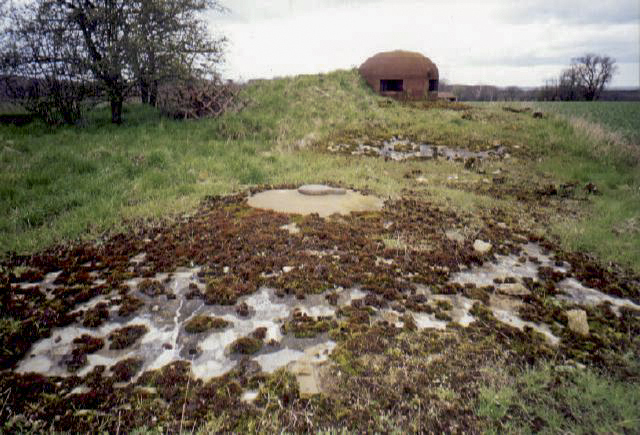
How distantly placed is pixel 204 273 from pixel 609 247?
21.7 feet

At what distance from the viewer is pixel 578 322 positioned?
13.1 feet

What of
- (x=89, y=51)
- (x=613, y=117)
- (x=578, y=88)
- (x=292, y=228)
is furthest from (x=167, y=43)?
(x=578, y=88)

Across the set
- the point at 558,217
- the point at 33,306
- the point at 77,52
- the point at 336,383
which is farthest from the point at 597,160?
the point at 77,52

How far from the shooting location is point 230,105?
1645cm

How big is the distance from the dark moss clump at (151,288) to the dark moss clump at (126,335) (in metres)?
0.64

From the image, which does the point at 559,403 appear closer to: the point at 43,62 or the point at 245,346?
the point at 245,346

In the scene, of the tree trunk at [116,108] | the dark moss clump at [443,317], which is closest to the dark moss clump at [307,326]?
the dark moss clump at [443,317]

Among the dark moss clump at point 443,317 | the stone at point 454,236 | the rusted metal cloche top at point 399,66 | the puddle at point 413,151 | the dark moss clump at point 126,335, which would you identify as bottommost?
the dark moss clump at point 126,335

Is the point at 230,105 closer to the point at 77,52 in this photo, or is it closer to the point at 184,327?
the point at 77,52

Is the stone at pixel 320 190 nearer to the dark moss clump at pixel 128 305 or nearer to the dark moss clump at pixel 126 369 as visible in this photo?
the dark moss clump at pixel 128 305

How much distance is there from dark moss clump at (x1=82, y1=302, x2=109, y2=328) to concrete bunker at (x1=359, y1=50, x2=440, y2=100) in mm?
22747

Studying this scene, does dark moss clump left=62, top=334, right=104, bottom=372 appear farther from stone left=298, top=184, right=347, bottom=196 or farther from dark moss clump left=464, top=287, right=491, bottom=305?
stone left=298, top=184, right=347, bottom=196

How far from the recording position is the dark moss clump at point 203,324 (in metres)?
3.72

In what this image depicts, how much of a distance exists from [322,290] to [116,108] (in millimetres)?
13342
